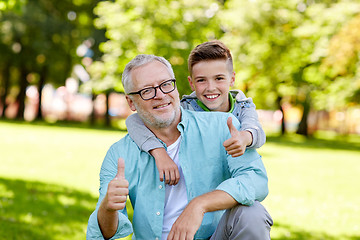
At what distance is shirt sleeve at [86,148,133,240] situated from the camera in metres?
2.61

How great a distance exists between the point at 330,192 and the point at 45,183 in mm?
6081

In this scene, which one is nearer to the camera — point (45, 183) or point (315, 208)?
point (315, 208)

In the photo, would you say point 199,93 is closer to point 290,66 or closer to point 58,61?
point 290,66

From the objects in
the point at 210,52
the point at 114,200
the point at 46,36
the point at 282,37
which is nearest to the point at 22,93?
the point at 46,36

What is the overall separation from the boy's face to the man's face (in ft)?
3.37

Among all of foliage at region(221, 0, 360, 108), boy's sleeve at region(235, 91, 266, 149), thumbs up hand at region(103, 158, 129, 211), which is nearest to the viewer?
thumbs up hand at region(103, 158, 129, 211)

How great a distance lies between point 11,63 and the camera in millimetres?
33438

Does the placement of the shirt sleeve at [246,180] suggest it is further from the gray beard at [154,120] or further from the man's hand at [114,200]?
the man's hand at [114,200]

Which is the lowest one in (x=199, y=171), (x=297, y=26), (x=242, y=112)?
(x=199, y=171)

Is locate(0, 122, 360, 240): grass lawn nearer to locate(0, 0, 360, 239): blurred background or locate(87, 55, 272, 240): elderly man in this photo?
locate(0, 0, 360, 239): blurred background

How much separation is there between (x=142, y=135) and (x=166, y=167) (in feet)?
1.08

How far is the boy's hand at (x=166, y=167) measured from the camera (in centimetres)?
281

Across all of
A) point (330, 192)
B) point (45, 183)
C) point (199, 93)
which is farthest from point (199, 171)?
point (330, 192)

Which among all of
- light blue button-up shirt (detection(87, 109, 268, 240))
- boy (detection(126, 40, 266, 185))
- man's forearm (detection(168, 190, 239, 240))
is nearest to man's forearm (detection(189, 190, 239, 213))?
man's forearm (detection(168, 190, 239, 240))
